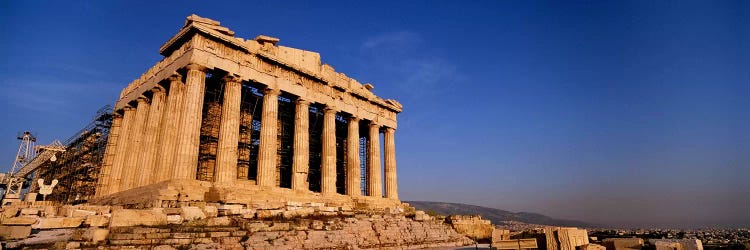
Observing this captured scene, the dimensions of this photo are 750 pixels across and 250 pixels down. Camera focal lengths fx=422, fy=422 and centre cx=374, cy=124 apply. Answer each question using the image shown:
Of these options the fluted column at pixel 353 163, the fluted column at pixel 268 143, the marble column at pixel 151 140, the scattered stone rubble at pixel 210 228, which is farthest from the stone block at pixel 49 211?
the fluted column at pixel 353 163

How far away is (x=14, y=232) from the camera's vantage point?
1004cm

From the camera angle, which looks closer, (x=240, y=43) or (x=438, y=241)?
(x=438, y=241)

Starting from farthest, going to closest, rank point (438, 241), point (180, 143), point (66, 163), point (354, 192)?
point (66, 163)
point (354, 192)
point (438, 241)
point (180, 143)

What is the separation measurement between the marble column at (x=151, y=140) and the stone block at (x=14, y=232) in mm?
9494

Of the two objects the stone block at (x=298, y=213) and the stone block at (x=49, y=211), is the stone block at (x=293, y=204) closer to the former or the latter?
the stone block at (x=298, y=213)

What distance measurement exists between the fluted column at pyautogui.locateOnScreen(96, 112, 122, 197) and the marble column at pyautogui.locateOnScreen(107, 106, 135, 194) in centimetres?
42

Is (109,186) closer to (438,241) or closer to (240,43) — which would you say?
(240,43)

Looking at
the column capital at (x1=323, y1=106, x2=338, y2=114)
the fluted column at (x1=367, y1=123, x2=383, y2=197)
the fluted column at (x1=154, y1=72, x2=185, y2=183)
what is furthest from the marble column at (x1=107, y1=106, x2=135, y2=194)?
the fluted column at (x1=367, y1=123, x2=383, y2=197)

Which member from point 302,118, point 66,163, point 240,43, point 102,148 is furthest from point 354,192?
point 66,163

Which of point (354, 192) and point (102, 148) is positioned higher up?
point (102, 148)

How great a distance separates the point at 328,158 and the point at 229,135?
7.02 m

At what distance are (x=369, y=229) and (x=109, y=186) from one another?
15833 millimetres

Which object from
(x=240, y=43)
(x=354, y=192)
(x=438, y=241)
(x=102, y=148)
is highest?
(x=240, y=43)

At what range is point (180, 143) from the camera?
18625 millimetres
